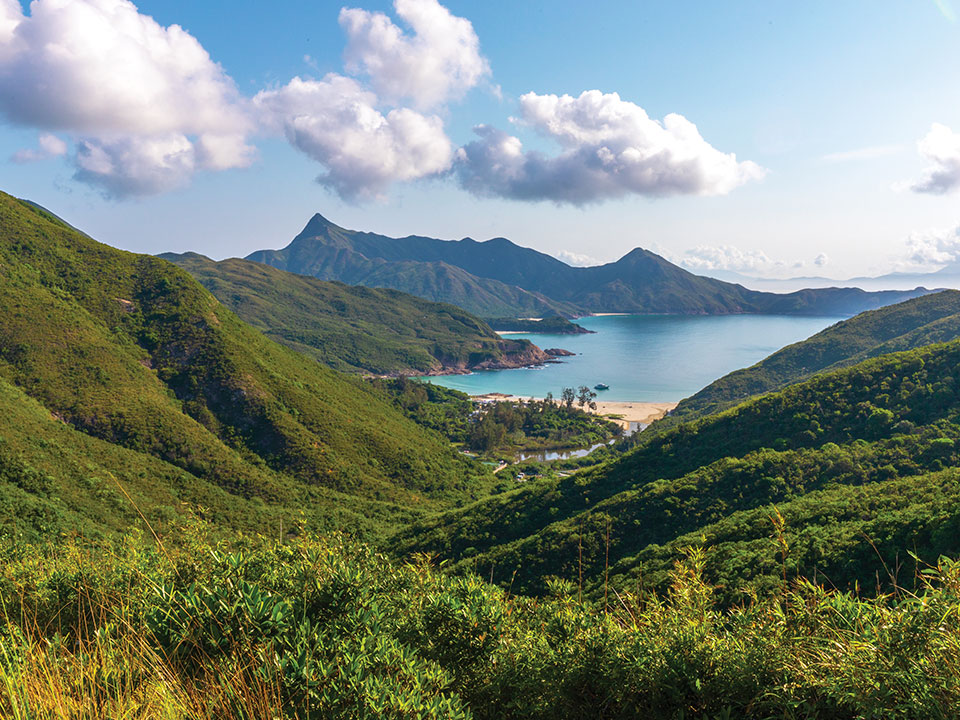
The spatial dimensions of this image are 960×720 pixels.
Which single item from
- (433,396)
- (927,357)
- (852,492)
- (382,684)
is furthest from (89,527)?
(433,396)

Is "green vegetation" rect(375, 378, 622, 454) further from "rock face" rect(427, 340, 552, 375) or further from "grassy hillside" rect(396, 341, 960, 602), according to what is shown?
"grassy hillside" rect(396, 341, 960, 602)

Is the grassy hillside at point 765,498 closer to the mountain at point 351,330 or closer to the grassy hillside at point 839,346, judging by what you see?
the grassy hillside at point 839,346

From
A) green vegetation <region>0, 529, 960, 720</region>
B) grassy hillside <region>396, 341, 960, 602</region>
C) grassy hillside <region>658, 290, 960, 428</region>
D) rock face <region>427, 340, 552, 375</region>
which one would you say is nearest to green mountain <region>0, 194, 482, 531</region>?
grassy hillside <region>396, 341, 960, 602</region>

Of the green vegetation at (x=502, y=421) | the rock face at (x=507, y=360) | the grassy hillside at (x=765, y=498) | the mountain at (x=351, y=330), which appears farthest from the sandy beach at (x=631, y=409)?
the grassy hillside at (x=765, y=498)

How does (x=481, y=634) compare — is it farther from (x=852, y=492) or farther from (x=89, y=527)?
(x=89, y=527)

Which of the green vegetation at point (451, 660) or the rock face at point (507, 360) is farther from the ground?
the green vegetation at point (451, 660)

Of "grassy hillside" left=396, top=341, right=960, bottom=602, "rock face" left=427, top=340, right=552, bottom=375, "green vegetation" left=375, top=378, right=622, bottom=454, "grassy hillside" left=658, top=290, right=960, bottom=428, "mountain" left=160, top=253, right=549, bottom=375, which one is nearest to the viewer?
"grassy hillside" left=396, top=341, right=960, bottom=602
